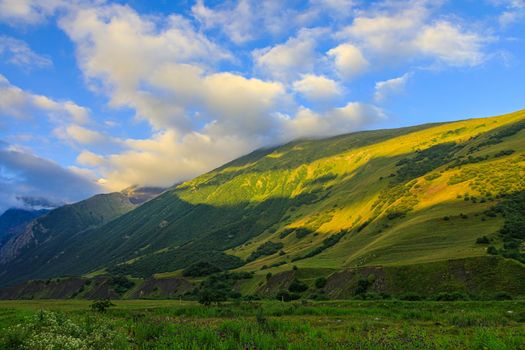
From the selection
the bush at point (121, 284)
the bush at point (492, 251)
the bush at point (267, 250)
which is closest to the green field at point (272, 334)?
the bush at point (492, 251)

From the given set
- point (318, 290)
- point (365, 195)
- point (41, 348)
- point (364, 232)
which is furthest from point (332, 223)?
point (41, 348)

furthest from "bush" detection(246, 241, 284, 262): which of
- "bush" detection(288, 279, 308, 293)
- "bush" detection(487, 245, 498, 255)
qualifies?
"bush" detection(487, 245, 498, 255)

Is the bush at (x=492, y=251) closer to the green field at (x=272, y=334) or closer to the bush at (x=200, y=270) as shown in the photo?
the green field at (x=272, y=334)

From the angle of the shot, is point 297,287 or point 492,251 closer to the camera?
point 492,251

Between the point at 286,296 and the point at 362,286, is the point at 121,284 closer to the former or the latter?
the point at 286,296

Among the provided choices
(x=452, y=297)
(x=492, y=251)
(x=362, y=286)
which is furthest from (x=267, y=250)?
(x=452, y=297)

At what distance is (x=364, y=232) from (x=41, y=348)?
116338mm

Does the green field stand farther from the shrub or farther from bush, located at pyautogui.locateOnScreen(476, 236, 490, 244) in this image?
bush, located at pyautogui.locateOnScreen(476, 236, 490, 244)

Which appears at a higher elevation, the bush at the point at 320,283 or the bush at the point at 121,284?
the bush at the point at 320,283

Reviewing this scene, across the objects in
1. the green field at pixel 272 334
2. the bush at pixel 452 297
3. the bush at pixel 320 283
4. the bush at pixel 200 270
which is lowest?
the bush at pixel 200 270

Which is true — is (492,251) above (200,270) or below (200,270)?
above

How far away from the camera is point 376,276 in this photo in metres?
59.8

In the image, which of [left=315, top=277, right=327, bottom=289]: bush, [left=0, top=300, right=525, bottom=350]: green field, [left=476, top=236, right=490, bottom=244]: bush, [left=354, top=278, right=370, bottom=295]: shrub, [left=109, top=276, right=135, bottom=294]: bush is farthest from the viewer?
[left=109, top=276, right=135, bottom=294]: bush

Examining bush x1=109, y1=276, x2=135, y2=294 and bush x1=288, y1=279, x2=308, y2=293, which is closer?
bush x1=288, y1=279, x2=308, y2=293
